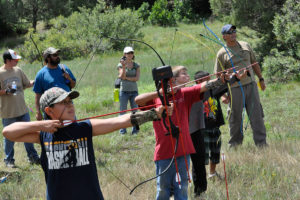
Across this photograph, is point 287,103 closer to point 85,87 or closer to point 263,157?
point 263,157

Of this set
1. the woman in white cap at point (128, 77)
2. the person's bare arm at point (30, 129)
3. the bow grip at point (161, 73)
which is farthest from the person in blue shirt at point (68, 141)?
the woman in white cap at point (128, 77)

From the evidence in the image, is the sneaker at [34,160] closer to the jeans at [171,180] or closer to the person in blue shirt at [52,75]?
the person in blue shirt at [52,75]

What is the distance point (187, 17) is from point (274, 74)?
25519 millimetres

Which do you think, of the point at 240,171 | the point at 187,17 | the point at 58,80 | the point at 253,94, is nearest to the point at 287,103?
the point at 253,94

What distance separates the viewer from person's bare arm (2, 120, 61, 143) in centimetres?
262

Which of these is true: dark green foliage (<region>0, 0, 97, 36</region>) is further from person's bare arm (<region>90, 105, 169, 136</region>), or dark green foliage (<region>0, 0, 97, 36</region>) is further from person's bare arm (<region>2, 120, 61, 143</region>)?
person's bare arm (<region>90, 105, 169, 136</region>)

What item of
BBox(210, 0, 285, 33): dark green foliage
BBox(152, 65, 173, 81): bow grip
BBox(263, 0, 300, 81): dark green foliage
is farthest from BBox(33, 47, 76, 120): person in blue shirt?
BBox(210, 0, 285, 33): dark green foliage

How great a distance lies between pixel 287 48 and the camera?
12055mm

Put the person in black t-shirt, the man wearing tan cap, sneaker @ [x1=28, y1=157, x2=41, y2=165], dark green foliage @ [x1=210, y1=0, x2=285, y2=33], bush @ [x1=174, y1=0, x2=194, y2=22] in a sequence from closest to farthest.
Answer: the person in black t-shirt
the man wearing tan cap
sneaker @ [x1=28, y1=157, x2=41, y2=165]
dark green foliage @ [x1=210, y1=0, x2=285, y2=33]
bush @ [x1=174, y1=0, x2=194, y2=22]

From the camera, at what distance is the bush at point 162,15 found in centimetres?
3591

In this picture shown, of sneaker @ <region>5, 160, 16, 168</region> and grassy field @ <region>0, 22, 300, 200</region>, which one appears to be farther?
sneaker @ <region>5, 160, 16, 168</region>

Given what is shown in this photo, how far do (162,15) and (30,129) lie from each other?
34.6 metres

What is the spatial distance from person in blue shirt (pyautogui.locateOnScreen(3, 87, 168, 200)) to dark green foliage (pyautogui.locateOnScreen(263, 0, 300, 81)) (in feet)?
31.3

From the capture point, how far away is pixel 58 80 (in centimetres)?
518
